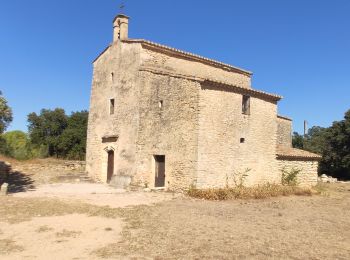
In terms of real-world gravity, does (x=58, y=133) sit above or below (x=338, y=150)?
above

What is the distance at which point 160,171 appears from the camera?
54.9 ft

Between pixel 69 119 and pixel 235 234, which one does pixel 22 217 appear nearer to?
pixel 235 234

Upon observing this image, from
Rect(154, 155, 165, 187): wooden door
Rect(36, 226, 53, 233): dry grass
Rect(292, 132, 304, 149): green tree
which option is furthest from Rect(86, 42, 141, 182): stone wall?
Rect(292, 132, 304, 149): green tree

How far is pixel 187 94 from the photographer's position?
1628 cm

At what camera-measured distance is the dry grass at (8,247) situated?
6.25m

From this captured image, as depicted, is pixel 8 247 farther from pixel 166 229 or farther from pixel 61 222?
pixel 166 229

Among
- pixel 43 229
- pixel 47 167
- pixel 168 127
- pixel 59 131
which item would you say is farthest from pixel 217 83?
pixel 59 131

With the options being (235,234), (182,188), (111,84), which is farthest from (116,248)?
(111,84)

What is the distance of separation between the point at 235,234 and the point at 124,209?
4211 mm

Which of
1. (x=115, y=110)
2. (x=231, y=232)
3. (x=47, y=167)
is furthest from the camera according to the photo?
(x=47, y=167)

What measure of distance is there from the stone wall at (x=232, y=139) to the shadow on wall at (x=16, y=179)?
861cm

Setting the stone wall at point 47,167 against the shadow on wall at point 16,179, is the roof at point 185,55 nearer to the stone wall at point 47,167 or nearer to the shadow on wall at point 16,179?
the stone wall at point 47,167

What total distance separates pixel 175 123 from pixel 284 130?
1231cm

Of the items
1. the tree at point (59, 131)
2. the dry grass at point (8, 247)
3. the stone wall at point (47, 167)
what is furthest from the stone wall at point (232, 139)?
the tree at point (59, 131)
